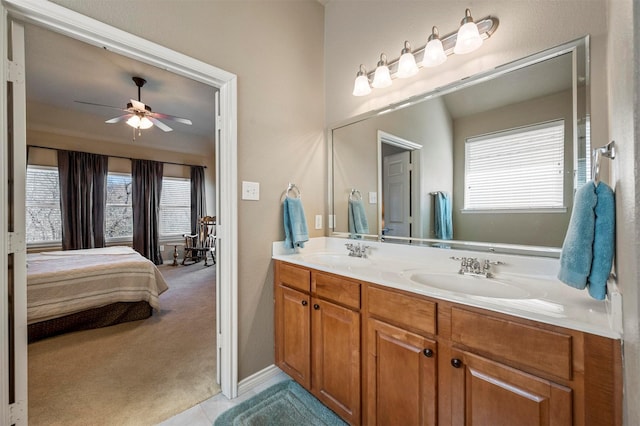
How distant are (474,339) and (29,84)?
17.9 feet

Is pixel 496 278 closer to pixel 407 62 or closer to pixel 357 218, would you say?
pixel 357 218

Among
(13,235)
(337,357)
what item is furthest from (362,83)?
(13,235)

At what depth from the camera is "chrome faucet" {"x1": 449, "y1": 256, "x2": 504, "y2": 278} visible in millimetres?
1260

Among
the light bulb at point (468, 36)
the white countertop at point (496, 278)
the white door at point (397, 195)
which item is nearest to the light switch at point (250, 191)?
the white countertop at point (496, 278)

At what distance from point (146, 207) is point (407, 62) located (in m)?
Result: 5.46

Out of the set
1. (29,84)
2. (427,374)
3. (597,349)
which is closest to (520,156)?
(597,349)

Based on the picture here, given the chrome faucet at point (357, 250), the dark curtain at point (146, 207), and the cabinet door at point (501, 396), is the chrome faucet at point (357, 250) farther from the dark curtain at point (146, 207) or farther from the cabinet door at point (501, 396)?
the dark curtain at point (146, 207)

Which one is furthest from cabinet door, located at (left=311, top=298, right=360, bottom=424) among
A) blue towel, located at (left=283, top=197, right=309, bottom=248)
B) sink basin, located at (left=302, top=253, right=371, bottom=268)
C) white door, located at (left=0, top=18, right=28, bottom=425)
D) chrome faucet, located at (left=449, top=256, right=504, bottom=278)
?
white door, located at (left=0, top=18, right=28, bottom=425)

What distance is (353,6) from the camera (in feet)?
6.49

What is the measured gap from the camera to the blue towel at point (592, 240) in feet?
2.43

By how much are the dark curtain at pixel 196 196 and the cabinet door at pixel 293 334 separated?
484cm

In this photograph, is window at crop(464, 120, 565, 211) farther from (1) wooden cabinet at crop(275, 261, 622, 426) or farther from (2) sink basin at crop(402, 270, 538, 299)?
(1) wooden cabinet at crop(275, 261, 622, 426)

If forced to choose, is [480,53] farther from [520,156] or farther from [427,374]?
[427,374]

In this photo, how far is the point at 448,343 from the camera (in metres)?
0.97
